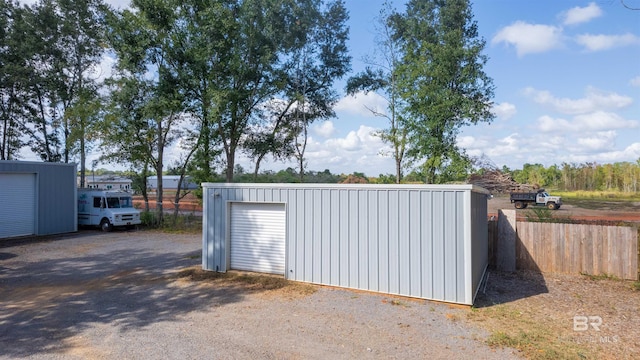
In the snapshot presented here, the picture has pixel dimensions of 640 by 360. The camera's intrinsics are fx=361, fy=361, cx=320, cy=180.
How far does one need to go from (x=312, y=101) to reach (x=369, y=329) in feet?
61.7

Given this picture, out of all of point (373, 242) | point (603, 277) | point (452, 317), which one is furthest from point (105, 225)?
point (603, 277)

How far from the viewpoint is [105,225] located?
18172mm

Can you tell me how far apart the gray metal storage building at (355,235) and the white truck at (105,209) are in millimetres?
11013

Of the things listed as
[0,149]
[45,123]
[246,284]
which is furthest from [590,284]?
[0,149]

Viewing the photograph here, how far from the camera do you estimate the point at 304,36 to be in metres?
21.1

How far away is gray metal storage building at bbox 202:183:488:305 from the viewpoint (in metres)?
6.91

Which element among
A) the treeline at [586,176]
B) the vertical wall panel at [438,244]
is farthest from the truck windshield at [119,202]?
the treeline at [586,176]

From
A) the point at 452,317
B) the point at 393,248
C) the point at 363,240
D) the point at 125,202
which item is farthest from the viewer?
the point at 125,202

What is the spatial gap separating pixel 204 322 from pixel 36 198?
599 inches

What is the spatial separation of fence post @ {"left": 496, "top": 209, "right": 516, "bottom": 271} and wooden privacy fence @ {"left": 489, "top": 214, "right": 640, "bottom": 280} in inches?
1.4

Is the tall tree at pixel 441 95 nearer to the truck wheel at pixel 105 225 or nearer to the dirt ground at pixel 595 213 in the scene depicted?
the dirt ground at pixel 595 213
